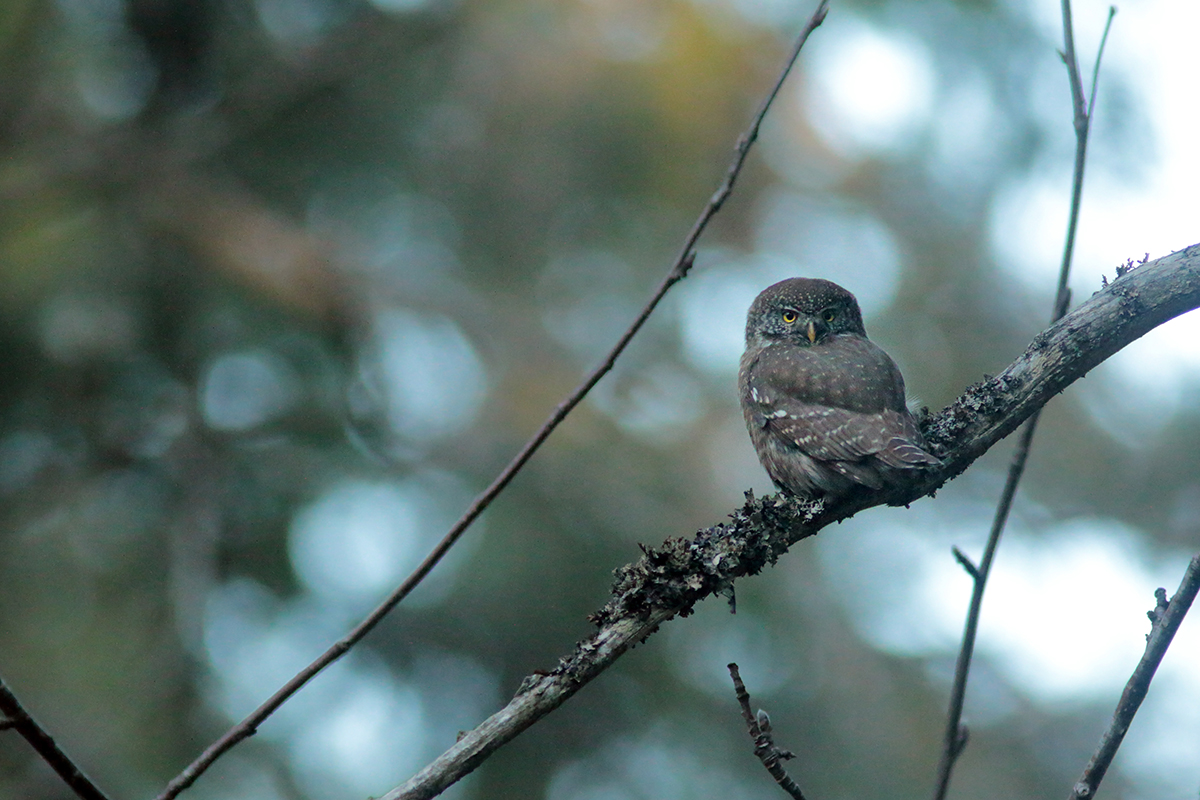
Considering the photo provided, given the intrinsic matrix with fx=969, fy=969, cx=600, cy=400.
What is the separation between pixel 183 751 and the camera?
4.28m

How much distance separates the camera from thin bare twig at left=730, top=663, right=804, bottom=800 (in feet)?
4.92

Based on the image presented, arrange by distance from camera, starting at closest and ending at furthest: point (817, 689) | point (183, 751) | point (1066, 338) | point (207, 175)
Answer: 1. point (1066, 338)
2. point (183, 751)
3. point (207, 175)
4. point (817, 689)

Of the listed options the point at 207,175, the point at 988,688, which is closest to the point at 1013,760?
the point at 988,688

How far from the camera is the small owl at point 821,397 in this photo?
2.49 meters

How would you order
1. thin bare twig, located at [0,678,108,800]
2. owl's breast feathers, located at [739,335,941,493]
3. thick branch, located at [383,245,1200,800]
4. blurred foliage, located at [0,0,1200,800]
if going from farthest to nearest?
blurred foliage, located at [0,0,1200,800]
owl's breast feathers, located at [739,335,941,493]
thick branch, located at [383,245,1200,800]
thin bare twig, located at [0,678,108,800]

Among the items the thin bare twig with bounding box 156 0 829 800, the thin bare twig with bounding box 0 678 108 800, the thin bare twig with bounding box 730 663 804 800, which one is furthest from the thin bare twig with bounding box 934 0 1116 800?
the thin bare twig with bounding box 0 678 108 800

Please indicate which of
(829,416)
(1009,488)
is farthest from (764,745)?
(829,416)

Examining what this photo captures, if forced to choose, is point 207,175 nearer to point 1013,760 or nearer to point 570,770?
point 570,770

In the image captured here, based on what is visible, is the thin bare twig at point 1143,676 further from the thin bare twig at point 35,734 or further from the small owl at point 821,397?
the thin bare twig at point 35,734

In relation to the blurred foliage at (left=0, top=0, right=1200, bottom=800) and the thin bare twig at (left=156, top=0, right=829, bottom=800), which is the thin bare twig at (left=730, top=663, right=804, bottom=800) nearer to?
the thin bare twig at (left=156, top=0, right=829, bottom=800)

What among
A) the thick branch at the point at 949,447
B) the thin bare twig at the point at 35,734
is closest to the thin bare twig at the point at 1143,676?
the thick branch at the point at 949,447

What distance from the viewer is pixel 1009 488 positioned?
6.28 ft

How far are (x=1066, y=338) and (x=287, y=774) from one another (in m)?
3.96

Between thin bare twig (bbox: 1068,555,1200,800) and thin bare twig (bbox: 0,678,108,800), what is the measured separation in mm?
Answer: 1417
